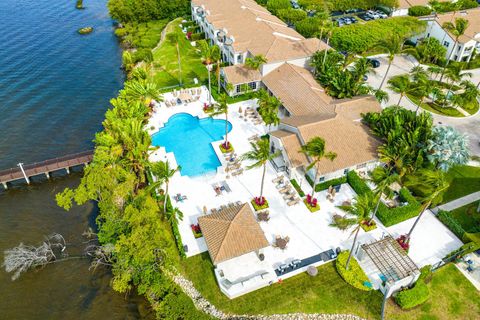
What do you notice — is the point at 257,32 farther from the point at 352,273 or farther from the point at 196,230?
the point at 352,273

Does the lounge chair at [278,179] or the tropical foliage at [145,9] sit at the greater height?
the tropical foliage at [145,9]

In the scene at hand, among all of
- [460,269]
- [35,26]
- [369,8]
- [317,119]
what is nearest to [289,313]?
[460,269]

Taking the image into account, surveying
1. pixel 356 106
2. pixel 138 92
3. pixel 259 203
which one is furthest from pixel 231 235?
pixel 356 106

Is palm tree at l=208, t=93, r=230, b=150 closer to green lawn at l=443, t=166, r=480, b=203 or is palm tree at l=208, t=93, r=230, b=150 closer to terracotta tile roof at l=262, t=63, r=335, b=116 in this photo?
terracotta tile roof at l=262, t=63, r=335, b=116

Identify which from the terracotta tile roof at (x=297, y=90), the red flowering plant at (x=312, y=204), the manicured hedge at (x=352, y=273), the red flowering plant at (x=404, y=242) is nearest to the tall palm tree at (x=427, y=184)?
the red flowering plant at (x=404, y=242)

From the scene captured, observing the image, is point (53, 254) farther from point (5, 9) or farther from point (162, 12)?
point (5, 9)

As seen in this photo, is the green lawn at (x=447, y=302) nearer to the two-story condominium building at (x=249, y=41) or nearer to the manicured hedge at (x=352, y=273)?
the manicured hedge at (x=352, y=273)
